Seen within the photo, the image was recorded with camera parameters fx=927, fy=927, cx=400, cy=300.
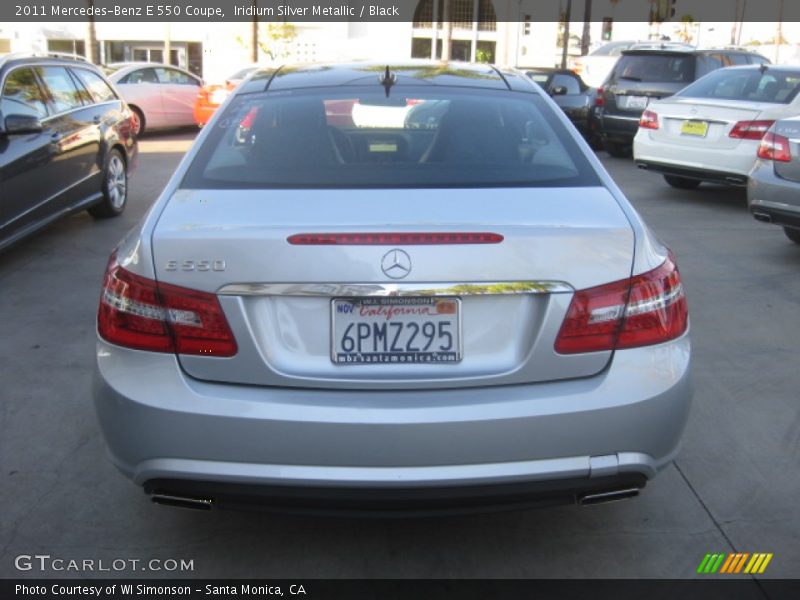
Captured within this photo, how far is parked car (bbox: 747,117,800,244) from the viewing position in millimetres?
6988

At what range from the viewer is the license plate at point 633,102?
1322 centimetres

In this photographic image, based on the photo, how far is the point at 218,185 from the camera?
3156 millimetres

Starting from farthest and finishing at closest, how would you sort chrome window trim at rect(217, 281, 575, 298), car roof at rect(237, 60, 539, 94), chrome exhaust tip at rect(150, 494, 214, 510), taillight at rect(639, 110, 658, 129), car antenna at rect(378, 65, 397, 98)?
1. taillight at rect(639, 110, 658, 129)
2. car roof at rect(237, 60, 539, 94)
3. car antenna at rect(378, 65, 397, 98)
4. chrome exhaust tip at rect(150, 494, 214, 510)
5. chrome window trim at rect(217, 281, 575, 298)

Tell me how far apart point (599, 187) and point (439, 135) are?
719mm

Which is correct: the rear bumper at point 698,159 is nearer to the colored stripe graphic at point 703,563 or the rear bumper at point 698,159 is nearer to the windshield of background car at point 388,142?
the windshield of background car at point 388,142

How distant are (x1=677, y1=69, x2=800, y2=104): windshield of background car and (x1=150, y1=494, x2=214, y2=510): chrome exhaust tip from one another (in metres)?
8.56

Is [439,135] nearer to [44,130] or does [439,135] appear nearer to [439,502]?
[439,502]

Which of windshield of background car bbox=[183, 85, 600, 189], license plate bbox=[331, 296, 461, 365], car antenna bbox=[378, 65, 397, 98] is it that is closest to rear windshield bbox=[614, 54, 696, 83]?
windshield of background car bbox=[183, 85, 600, 189]

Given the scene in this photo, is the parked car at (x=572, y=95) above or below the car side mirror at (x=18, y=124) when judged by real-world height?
below

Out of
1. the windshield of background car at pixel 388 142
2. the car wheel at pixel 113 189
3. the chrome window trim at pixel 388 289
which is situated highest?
the windshield of background car at pixel 388 142

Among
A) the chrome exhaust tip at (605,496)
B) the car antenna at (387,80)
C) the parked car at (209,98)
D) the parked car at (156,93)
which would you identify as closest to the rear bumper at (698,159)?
the car antenna at (387,80)

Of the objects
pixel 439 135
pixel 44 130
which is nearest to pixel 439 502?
pixel 439 135

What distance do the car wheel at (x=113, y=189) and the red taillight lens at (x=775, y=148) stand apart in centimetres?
579

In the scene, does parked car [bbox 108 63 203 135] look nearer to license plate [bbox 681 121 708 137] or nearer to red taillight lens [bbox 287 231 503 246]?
license plate [bbox 681 121 708 137]
